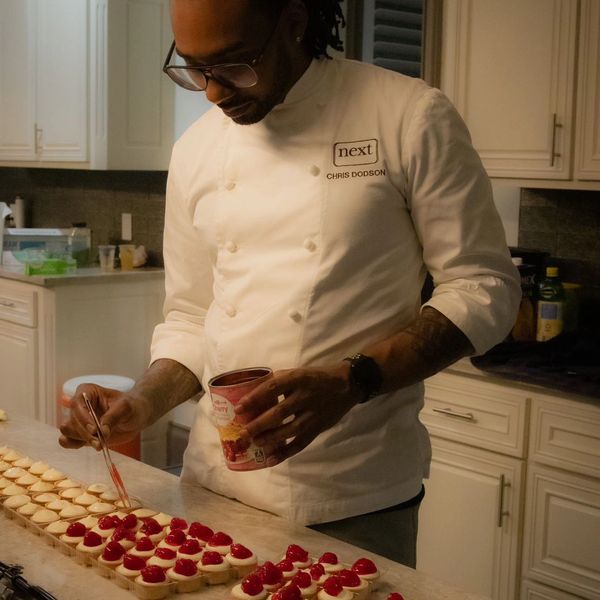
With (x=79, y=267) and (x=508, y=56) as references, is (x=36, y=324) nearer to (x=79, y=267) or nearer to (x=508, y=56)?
(x=79, y=267)

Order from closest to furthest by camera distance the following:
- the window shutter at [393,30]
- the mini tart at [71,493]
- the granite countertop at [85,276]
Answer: the mini tart at [71,493] < the window shutter at [393,30] < the granite countertop at [85,276]

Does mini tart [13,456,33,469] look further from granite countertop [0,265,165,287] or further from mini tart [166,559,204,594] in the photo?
granite countertop [0,265,165,287]

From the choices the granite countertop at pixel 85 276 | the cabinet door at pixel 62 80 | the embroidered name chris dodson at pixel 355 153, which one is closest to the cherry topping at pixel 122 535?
the embroidered name chris dodson at pixel 355 153

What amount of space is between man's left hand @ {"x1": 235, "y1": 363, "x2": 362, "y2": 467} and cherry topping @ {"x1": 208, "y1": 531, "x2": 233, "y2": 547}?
0.14 meters

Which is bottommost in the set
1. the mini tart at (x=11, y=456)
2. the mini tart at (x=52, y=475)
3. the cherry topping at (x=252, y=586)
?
the cherry topping at (x=252, y=586)

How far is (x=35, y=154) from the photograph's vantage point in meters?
4.24

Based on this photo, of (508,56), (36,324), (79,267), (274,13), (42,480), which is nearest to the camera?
(274,13)

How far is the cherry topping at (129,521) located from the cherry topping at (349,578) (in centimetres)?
32

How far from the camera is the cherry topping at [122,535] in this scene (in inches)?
48.3

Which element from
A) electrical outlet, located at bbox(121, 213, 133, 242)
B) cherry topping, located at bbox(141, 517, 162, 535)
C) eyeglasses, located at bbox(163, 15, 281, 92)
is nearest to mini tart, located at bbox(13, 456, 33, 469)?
cherry topping, located at bbox(141, 517, 162, 535)

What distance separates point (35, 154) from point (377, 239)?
324 cm

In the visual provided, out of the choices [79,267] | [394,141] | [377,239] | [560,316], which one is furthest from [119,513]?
[79,267]

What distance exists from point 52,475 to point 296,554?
0.48 m

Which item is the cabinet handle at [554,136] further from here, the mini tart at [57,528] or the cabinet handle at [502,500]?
the mini tart at [57,528]
